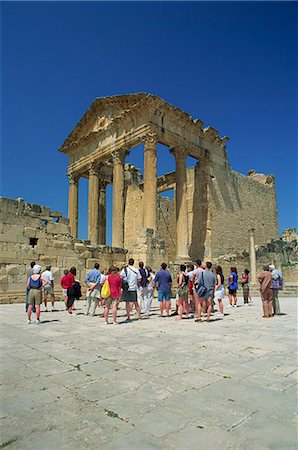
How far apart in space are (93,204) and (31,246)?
12.0 meters

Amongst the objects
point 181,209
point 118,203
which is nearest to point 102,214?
point 118,203

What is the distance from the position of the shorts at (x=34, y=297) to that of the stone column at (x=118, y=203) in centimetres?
1353

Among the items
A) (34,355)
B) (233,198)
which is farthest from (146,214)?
(34,355)

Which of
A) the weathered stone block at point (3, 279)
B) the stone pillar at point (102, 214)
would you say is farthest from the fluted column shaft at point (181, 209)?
the weathered stone block at point (3, 279)

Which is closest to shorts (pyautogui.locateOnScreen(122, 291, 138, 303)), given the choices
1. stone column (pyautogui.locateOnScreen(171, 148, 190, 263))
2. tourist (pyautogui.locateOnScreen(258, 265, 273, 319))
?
tourist (pyautogui.locateOnScreen(258, 265, 273, 319))

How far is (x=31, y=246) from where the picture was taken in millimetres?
12141

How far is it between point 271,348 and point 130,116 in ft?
60.3

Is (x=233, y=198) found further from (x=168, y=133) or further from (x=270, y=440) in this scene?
(x=270, y=440)

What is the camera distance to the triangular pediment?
2110cm

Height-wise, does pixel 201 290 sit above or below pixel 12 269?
below

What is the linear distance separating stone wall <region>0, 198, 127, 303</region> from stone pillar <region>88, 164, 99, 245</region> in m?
9.74

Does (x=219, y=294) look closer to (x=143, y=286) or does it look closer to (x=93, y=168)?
(x=143, y=286)

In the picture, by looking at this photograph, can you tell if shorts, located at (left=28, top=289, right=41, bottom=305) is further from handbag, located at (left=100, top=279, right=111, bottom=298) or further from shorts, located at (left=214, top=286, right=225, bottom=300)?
shorts, located at (left=214, top=286, right=225, bottom=300)

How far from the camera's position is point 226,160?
85.6ft
